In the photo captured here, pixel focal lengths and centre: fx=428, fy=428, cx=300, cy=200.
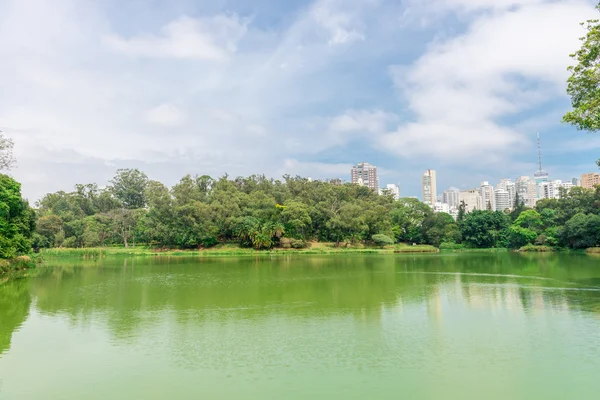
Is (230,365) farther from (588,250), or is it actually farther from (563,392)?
(588,250)

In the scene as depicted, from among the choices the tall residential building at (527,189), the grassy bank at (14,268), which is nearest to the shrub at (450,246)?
Answer: the grassy bank at (14,268)

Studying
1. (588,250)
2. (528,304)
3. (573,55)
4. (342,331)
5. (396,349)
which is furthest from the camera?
(588,250)

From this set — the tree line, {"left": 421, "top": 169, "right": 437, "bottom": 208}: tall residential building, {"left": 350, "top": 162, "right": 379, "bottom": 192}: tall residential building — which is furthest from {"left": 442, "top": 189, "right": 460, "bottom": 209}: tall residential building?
the tree line

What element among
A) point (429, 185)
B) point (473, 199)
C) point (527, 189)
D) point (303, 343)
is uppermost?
point (429, 185)

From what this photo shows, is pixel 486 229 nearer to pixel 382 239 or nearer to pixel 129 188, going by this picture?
pixel 382 239

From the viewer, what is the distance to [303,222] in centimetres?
4697

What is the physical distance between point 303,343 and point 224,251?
3881 cm

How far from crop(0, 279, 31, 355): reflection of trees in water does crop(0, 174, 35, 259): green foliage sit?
4.04m

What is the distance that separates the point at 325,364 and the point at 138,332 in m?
4.96

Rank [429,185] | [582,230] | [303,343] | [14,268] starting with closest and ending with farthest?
[303,343]
[14,268]
[582,230]
[429,185]

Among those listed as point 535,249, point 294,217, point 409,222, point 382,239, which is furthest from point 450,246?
point 294,217

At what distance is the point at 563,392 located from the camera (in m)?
6.12

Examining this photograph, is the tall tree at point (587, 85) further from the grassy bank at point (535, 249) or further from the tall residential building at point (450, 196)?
the tall residential building at point (450, 196)

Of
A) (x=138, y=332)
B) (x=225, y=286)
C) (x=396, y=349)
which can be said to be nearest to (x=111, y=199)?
(x=225, y=286)
